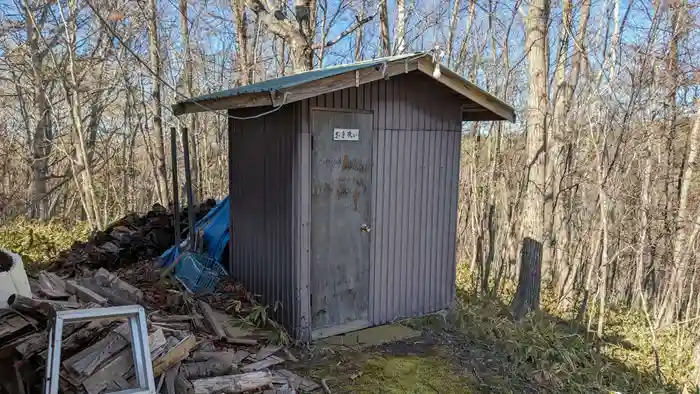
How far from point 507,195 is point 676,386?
14.8 feet

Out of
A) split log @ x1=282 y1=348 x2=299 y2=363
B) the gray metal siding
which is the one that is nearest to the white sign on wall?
the gray metal siding

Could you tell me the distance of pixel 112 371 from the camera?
3.25m

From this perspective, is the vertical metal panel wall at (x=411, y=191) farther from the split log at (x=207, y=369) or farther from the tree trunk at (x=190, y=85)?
the tree trunk at (x=190, y=85)

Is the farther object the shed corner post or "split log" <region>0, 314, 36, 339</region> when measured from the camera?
the shed corner post

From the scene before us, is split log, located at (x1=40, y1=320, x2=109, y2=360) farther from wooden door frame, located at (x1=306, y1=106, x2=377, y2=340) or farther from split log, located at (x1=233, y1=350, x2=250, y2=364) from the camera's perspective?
wooden door frame, located at (x1=306, y1=106, x2=377, y2=340)

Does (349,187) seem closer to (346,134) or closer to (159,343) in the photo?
(346,134)

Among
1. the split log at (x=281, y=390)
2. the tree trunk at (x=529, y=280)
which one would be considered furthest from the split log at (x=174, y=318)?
the tree trunk at (x=529, y=280)

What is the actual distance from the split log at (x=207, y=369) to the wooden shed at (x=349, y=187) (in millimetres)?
860

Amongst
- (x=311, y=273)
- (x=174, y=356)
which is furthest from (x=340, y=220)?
(x=174, y=356)

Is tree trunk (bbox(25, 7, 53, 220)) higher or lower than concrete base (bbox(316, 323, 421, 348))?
higher

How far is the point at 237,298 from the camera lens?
16.9 ft

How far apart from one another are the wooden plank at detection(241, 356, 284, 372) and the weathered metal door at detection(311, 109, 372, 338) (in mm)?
537

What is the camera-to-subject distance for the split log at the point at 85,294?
4133 millimetres

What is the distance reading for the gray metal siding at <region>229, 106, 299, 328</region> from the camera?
14.6ft
